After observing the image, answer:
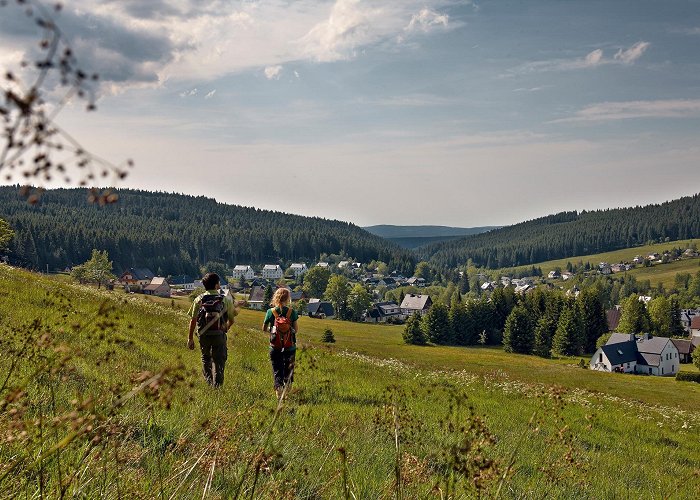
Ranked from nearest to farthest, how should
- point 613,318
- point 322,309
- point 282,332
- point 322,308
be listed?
point 282,332 → point 613,318 → point 322,309 → point 322,308

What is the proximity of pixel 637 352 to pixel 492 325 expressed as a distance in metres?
25.7

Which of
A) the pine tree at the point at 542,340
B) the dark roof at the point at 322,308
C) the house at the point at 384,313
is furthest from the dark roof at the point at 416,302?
the pine tree at the point at 542,340

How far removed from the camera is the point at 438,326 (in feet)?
342

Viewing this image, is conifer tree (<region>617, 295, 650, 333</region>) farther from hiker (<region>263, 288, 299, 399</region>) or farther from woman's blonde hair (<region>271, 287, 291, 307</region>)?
woman's blonde hair (<region>271, 287, 291, 307</region>)

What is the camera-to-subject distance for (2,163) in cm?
159

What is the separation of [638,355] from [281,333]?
10089 centimetres

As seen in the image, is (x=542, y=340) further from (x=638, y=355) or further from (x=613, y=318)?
(x=613, y=318)

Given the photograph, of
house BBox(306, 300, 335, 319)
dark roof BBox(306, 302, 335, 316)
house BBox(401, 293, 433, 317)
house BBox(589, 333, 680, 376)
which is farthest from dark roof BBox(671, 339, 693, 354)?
dark roof BBox(306, 302, 335, 316)

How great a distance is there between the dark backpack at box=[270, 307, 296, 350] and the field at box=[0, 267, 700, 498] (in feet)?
1.98

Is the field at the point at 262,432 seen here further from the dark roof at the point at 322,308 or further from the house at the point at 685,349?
the dark roof at the point at 322,308

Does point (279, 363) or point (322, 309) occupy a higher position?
point (279, 363)

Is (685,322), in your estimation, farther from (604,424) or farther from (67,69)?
(67,69)

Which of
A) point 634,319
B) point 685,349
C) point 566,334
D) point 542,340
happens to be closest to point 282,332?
point 542,340

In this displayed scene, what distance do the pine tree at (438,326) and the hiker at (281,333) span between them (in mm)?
94346
